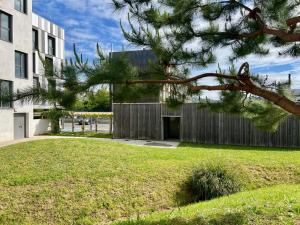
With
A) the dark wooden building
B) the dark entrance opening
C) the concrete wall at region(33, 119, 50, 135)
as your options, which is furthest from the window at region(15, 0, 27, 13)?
the dark wooden building

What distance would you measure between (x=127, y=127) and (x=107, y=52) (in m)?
14.8

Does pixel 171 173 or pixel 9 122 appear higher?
pixel 9 122

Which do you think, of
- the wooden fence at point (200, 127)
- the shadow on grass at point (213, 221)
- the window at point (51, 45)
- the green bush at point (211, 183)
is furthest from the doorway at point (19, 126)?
the shadow on grass at point (213, 221)

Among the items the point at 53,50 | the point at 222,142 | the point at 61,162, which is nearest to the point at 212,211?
the point at 61,162

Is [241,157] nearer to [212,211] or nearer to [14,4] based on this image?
[212,211]

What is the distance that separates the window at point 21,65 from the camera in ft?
57.6

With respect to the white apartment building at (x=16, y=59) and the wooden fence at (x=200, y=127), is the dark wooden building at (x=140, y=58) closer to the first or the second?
the wooden fence at (x=200, y=127)

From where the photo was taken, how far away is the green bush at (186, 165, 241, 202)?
324 inches

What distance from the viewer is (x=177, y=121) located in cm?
1869

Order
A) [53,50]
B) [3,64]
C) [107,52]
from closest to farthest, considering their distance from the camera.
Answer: [107,52], [3,64], [53,50]

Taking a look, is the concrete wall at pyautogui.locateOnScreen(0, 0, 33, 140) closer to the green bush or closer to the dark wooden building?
the green bush

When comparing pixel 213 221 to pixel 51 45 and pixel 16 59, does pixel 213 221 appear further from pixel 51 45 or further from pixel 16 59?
pixel 51 45

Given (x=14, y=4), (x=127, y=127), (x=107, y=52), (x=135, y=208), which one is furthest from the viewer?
(x=127, y=127)

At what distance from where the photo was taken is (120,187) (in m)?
8.20
